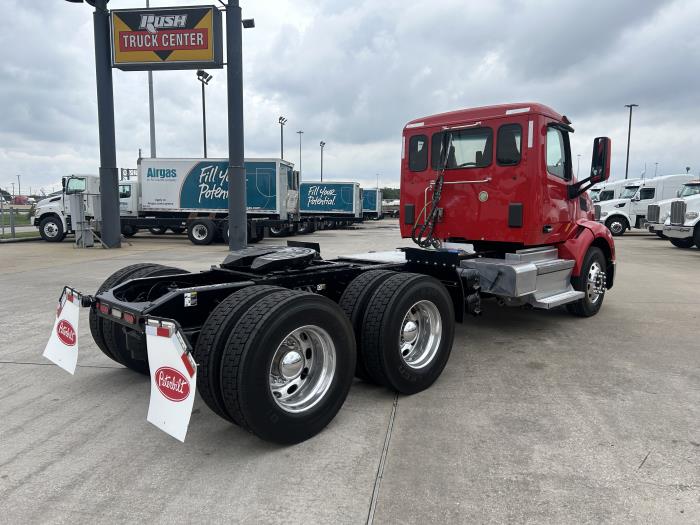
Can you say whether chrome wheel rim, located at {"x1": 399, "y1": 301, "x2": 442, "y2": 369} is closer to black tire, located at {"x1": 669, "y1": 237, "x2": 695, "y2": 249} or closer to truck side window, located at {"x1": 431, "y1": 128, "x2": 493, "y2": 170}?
truck side window, located at {"x1": 431, "y1": 128, "x2": 493, "y2": 170}

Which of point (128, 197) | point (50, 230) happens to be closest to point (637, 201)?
point (128, 197)

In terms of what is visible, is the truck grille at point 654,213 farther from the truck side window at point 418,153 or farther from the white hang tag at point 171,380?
the white hang tag at point 171,380

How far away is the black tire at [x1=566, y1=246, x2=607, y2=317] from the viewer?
638 centimetres

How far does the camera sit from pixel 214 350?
2912 millimetres

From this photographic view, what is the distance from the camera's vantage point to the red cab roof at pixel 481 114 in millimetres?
5480

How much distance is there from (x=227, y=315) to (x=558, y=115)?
468 cm

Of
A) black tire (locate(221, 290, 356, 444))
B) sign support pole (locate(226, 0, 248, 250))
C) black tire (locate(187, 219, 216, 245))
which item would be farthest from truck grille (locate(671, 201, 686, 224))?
black tire (locate(221, 290, 356, 444))

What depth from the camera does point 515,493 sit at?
2.64 m

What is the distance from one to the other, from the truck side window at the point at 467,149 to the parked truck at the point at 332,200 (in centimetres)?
2823

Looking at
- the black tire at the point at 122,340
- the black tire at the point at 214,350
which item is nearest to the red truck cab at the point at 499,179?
the black tire at the point at 122,340

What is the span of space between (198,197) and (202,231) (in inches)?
59.1

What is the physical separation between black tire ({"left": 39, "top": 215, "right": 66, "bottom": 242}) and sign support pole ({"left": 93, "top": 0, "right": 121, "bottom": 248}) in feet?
12.2

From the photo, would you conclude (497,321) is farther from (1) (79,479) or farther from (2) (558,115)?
(1) (79,479)

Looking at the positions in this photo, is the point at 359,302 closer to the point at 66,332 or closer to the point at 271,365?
the point at 271,365
